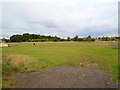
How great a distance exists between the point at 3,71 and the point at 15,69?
0.58m

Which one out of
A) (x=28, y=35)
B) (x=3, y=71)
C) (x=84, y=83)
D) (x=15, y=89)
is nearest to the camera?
(x=15, y=89)

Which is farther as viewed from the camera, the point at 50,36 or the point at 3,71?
the point at 50,36

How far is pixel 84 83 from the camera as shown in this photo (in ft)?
Result: 12.0

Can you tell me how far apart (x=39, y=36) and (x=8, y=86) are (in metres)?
61.5

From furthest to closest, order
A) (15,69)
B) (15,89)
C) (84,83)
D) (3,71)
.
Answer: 1. (15,69)
2. (3,71)
3. (84,83)
4. (15,89)

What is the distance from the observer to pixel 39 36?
63.6m

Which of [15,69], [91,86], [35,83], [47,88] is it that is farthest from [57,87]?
[15,69]

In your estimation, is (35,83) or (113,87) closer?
(113,87)

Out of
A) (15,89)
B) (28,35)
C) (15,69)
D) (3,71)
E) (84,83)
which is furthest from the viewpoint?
(28,35)

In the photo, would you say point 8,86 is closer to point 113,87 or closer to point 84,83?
point 84,83

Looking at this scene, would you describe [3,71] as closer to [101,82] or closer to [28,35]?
[101,82]

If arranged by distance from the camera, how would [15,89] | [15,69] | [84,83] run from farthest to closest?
[15,69] → [84,83] → [15,89]

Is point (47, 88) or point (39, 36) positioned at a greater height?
point (39, 36)

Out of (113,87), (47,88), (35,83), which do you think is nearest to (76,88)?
(47,88)
